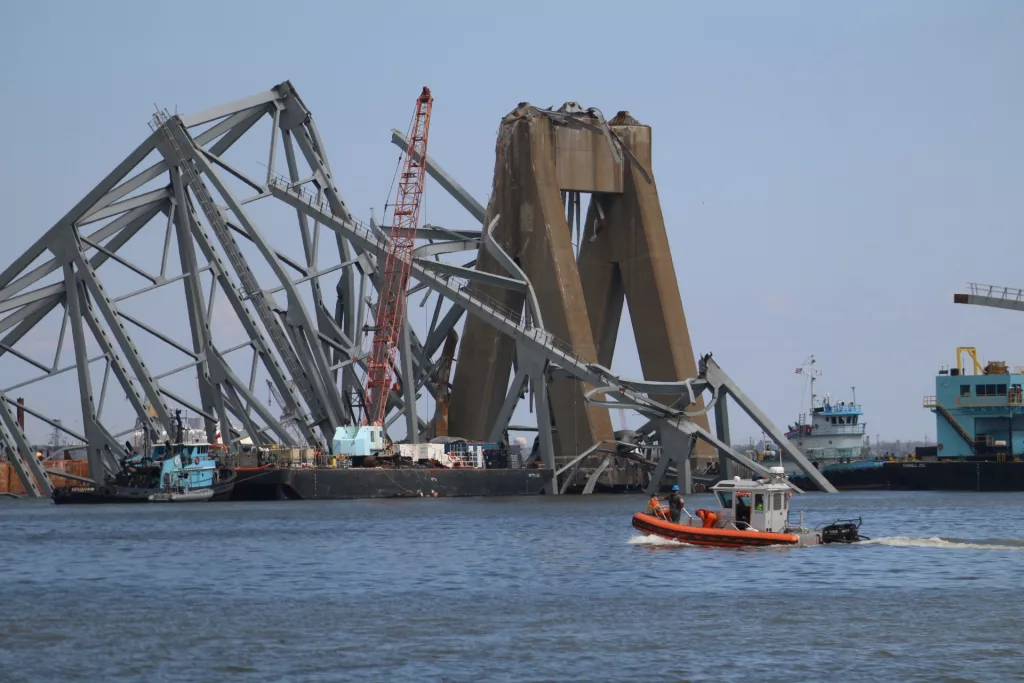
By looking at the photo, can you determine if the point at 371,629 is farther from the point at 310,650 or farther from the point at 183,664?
the point at 183,664

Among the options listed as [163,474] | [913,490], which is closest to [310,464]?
[163,474]

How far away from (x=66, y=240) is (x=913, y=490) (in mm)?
58948

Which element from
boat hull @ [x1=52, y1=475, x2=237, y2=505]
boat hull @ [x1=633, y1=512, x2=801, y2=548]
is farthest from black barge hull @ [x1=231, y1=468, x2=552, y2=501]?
boat hull @ [x1=633, y1=512, x2=801, y2=548]

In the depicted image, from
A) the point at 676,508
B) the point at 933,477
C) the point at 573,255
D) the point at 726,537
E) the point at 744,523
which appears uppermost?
the point at 573,255

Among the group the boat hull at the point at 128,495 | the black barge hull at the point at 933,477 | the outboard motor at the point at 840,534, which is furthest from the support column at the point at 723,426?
the outboard motor at the point at 840,534

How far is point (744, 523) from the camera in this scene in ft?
166

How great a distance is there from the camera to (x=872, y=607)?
36.9 meters

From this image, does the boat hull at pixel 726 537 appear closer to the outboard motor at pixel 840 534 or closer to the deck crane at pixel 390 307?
the outboard motor at pixel 840 534

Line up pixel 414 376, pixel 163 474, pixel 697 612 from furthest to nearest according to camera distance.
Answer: pixel 414 376 < pixel 163 474 < pixel 697 612

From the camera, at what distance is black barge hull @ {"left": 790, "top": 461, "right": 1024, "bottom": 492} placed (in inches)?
4173

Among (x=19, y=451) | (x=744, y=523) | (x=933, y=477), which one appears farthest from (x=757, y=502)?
(x=19, y=451)

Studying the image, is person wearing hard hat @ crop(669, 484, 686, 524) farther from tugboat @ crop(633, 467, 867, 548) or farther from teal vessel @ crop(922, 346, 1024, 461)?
teal vessel @ crop(922, 346, 1024, 461)

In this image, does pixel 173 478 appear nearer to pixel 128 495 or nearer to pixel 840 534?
pixel 128 495

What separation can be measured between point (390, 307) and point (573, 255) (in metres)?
12.2
